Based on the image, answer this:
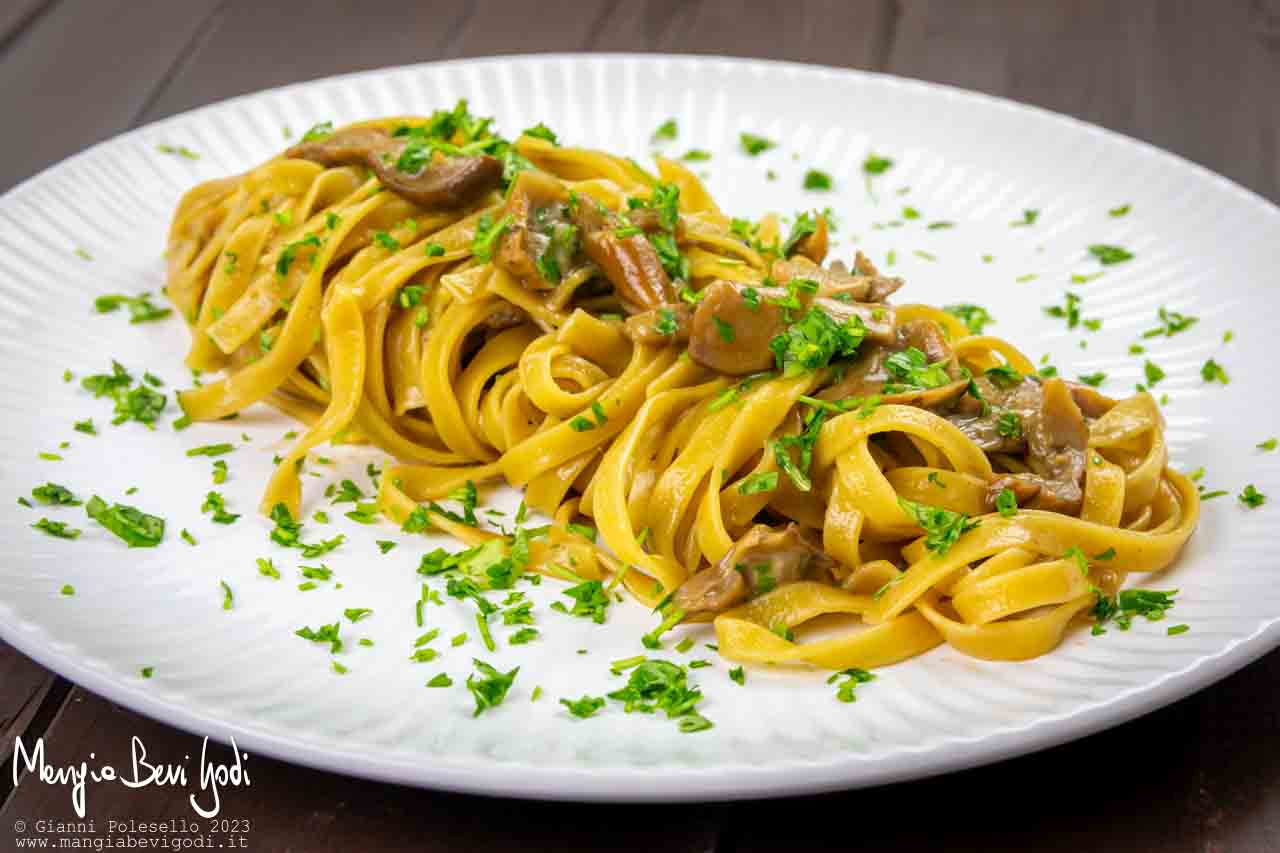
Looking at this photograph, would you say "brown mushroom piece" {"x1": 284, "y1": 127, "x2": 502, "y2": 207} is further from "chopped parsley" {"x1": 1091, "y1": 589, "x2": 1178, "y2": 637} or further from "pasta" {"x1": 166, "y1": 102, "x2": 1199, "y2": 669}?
"chopped parsley" {"x1": 1091, "y1": 589, "x2": 1178, "y2": 637}

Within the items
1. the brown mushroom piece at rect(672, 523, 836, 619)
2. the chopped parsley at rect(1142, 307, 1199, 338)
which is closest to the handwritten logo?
the brown mushroom piece at rect(672, 523, 836, 619)

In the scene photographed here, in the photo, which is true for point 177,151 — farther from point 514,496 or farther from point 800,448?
point 800,448

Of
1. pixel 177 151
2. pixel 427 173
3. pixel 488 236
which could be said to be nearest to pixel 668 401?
pixel 488 236

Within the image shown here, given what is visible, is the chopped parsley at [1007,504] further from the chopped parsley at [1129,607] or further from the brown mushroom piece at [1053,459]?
the chopped parsley at [1129,607]

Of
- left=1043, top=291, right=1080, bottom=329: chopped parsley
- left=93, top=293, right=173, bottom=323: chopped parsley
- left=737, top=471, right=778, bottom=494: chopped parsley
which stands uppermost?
left=1043, top=291, right=1080, bottom=329: chopped parsley

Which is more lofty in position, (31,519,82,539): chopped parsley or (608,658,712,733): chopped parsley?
(608,658,712,733): chopped parsley

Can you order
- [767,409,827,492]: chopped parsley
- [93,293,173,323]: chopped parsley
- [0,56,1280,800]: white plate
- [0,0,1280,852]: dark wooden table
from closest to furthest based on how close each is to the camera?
[0,56,1280,800]: white plate → [0,0,1280,852]: dark wooden table → [767,409,827,492]: chopped parsley → [93,293,173,323]: chopped parsley

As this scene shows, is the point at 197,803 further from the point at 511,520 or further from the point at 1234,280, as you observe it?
the point at 1234,280

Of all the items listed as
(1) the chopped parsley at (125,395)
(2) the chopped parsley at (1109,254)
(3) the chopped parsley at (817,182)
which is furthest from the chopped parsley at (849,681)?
(3) the chopped parsley at (817,182)
